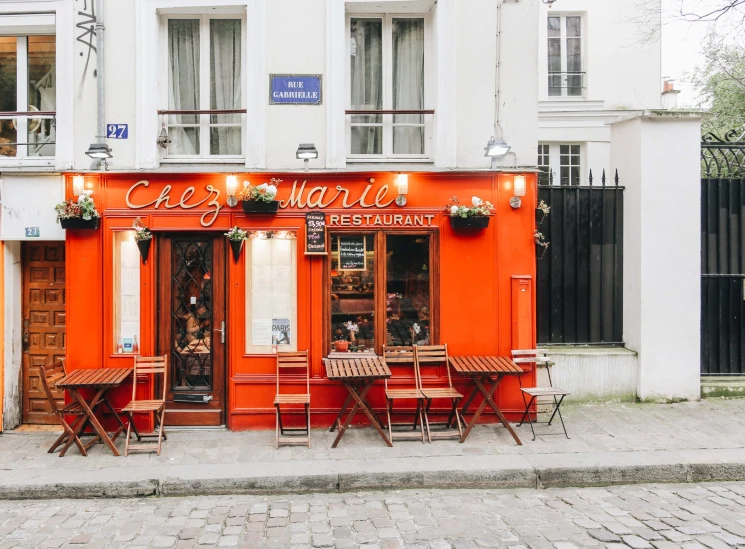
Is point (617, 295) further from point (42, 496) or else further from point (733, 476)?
point (42, 496)

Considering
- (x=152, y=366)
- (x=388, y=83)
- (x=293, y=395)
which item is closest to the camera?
(x=293, y=395)

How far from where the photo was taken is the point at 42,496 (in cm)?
613

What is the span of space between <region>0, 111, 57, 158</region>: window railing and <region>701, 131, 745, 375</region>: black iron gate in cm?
1008

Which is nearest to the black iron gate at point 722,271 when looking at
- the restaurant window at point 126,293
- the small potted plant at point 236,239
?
the small potted plant at point 236,239

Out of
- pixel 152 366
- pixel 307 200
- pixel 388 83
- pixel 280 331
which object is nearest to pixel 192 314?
pixel 152 366

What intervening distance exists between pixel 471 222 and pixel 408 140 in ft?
5.35

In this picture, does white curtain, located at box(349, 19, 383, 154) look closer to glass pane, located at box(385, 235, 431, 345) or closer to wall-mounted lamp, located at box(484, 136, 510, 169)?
glass pane, located at box(385, 235, 431, 345)

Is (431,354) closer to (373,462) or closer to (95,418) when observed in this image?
(373,462)

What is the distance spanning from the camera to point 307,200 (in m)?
7.93

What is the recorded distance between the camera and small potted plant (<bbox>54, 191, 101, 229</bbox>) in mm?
7570

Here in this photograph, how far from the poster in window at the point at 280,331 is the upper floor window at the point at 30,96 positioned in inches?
165

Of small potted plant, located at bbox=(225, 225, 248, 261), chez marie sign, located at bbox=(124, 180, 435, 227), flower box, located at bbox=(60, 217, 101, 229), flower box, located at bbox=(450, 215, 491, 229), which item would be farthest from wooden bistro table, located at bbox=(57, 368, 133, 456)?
flower box, located at bbox=(450, 215, 491, 229)

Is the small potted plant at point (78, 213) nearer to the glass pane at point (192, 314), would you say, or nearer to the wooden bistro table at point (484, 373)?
the glass pane at point (192, 314)

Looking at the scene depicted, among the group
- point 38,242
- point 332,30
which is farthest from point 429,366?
point 38,242
